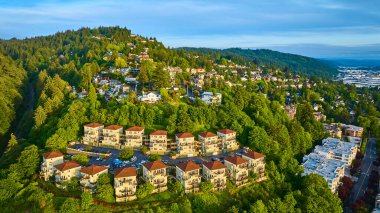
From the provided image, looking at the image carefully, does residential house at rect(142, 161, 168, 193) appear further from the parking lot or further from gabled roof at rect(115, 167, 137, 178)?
the parking lot

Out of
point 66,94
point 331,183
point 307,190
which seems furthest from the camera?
point 66,94

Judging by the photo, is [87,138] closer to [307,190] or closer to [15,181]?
[15,181]

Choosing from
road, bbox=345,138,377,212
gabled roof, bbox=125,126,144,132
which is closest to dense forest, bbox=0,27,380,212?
gabled roof, bbox=125,126,144,132

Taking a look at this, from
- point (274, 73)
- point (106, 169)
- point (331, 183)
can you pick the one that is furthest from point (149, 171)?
point (274, 73)

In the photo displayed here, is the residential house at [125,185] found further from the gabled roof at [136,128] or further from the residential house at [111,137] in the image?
the residential house at [111,137]

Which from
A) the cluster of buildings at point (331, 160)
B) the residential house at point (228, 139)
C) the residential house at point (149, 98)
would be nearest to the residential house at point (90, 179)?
the residential house at point (228, 139)

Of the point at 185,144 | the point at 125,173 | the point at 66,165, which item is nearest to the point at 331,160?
the point at 185,144

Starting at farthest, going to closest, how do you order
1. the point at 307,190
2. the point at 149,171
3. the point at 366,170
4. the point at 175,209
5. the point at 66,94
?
the point at 66,94, the point at 366,170, the point at 307,190, the point at 149,171, the point at 175,209
